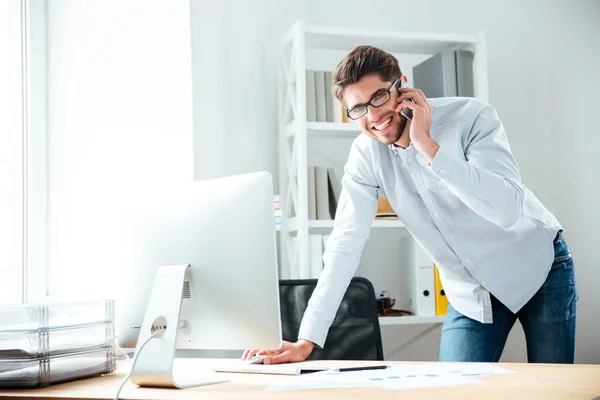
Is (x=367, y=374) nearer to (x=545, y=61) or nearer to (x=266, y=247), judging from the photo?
(x=266, y=247)

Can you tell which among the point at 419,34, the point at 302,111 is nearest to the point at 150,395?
the point at 302,111

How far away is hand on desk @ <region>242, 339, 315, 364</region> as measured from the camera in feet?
5.58

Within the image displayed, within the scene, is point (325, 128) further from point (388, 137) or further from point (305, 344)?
point (305, 344)

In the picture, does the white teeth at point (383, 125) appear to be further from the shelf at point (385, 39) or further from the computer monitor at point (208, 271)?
the shelf at point (385, 39)

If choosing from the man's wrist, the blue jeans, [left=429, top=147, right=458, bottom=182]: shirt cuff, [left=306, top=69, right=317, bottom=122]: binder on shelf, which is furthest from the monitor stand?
[left=306, top=69, right=317, bottom=122]: binder on shelf

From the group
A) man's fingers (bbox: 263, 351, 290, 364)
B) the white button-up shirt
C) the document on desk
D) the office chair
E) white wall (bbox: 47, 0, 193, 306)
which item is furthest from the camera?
white wall (bbox: 47, 0, 193, 306)

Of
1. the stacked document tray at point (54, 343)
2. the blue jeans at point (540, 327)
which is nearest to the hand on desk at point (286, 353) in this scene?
the stacked document tray at point (54, 343)

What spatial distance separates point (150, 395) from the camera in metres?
1.31

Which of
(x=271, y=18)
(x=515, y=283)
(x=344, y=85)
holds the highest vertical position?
(x=271, y=18)

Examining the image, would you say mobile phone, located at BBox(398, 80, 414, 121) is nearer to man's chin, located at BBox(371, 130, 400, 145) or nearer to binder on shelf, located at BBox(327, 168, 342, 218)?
man's chin, located at BBox(371, 130, 400, 145)

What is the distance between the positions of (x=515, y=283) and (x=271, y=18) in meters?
1.96

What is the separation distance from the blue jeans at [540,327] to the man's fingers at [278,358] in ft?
1.95

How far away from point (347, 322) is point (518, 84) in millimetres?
2229

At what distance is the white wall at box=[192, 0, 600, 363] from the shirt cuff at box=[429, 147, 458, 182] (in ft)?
5.48
